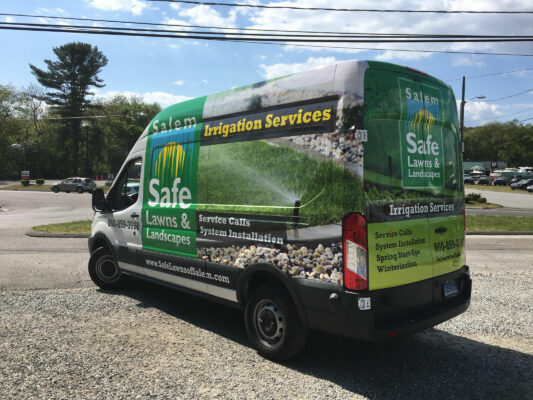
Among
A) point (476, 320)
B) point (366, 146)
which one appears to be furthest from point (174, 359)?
point (476, 320)

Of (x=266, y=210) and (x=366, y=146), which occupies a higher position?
(x=366, y=146)

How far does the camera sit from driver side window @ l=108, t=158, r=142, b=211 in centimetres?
593

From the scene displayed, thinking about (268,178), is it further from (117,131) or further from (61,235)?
(117,131)

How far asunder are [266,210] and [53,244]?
9.25 metres

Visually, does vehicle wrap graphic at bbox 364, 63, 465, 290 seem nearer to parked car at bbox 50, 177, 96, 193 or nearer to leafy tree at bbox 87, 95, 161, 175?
parked car at bbox 50, 177, 96, 193

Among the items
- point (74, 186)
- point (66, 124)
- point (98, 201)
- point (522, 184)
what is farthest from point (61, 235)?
point (66, 124)

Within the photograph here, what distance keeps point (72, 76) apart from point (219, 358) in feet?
266

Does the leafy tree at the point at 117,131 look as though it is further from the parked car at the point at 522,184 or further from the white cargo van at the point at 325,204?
the white cargo van at the point at 325,204

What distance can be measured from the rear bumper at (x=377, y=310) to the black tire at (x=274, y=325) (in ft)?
0.77

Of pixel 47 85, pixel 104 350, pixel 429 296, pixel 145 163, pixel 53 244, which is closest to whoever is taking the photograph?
pixel 429 296

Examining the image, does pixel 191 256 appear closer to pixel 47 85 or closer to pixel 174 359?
pixel 174 359

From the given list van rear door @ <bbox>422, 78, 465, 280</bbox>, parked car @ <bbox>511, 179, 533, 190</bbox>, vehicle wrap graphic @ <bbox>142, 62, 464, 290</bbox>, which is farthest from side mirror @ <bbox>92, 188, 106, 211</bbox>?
parked car @ <bbox>511, 179, 533, 190</bbox>

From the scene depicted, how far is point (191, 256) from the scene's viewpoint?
4902mm

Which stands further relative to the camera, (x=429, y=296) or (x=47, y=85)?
(x=47, y=85)
